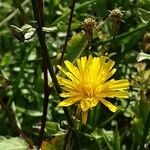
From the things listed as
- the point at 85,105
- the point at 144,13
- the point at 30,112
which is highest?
the point at 144,13

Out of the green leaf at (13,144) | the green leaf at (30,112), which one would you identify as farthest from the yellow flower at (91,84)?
the green leaf at (30,112)

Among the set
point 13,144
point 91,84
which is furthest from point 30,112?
point 91,84

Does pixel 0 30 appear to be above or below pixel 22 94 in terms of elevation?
above

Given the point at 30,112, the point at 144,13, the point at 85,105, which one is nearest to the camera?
the point at 85,105

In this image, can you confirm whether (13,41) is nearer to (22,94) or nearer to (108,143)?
(22,94)

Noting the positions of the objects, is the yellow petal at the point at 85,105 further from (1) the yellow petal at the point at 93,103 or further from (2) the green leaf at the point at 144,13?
(2) the green leaf at the point at 144,13

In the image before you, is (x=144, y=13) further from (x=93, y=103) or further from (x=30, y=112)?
(x=30, y=112)

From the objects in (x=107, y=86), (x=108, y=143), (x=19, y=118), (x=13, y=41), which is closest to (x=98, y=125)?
(x=108, y=143)

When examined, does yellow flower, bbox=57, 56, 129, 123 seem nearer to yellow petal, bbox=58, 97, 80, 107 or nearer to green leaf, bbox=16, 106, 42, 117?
yellow petal, bbox=58, 97, 80, 107

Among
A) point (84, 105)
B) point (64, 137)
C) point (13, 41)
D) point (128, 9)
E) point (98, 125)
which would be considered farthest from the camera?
point (13, 41)
